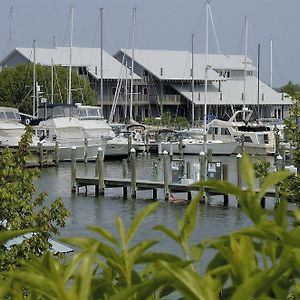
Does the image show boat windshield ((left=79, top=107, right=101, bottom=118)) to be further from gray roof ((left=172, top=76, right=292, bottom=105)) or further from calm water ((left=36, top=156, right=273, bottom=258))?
gray roof ((left=172, top=76, right=292, bottom=105))

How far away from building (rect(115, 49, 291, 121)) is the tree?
10.7 metres

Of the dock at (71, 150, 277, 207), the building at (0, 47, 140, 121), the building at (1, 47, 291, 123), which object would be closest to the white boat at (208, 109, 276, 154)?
the dock at (71, 150, 277, 207)

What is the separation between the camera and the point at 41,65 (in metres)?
88.0

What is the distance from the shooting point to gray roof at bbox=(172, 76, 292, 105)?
96188mm

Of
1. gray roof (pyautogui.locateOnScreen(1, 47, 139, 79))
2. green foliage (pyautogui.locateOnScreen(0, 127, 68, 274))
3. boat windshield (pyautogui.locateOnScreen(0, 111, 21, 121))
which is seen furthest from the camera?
gray roof (pyautogui.locateOnScreen(1, 47, 139, 79))

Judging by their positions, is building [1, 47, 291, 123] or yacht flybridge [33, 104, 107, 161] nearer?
yacht flybridge [33, 104, 107, 161]

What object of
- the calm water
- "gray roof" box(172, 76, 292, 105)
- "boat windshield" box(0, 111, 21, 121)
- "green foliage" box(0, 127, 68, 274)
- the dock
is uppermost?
"gray roof" box(172, 76, 292, 105)

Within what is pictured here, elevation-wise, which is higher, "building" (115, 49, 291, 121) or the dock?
"building" (115, 49, 291, 121)

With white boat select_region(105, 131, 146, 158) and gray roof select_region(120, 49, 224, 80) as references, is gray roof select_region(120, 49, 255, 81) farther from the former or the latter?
white boat select_region(105, 131, 146, 158)

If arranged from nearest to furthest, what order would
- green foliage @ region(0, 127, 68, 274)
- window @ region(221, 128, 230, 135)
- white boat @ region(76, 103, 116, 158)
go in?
green foliage @ region(0, 127, 68, 274) < white boat @ region(76, 103, 116, 158) < window @ region(221, 128, 230, 135)

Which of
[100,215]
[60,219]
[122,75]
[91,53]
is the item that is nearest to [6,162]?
[60,219]

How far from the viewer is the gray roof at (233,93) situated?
9619 cm

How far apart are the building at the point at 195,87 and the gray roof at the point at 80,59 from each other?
2116mm

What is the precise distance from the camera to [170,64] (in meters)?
102
